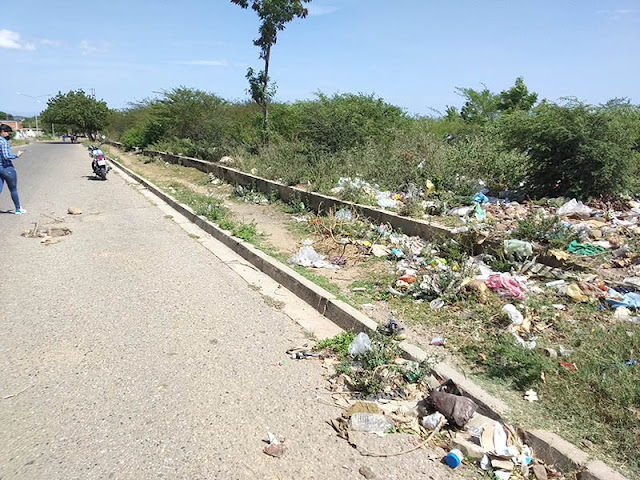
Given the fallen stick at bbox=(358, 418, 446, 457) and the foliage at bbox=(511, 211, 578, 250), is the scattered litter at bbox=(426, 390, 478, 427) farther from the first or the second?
the foliage at bbox=(511, 211, 578, 250)

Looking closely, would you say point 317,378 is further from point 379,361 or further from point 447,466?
point 447,466

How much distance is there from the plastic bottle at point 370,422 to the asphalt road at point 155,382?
0.11 metres

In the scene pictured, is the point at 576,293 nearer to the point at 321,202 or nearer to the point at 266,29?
the point at 321,202

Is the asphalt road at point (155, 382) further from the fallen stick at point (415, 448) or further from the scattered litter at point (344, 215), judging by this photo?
the scattered litter at point (344, 215)

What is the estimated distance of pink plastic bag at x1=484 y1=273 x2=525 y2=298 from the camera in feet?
15.9

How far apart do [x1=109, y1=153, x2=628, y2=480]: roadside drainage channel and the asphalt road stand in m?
0.49

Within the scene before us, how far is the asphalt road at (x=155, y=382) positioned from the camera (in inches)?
108

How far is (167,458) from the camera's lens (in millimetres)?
2738

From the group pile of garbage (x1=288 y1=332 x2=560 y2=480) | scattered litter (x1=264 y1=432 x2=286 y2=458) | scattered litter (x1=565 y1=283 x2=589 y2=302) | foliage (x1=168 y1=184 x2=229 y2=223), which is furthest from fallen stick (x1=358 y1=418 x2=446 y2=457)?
foliage (x1=168 y1=184 x2=229 y2=223)

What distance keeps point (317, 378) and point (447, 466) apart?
1255 mm

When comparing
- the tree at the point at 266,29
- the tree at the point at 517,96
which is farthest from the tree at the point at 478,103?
the tree at the point at 266,29

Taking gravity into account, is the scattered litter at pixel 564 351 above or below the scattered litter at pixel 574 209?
below

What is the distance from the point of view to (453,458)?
2.81 metres

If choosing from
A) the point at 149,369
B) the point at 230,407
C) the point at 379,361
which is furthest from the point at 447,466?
the point at 149,369
